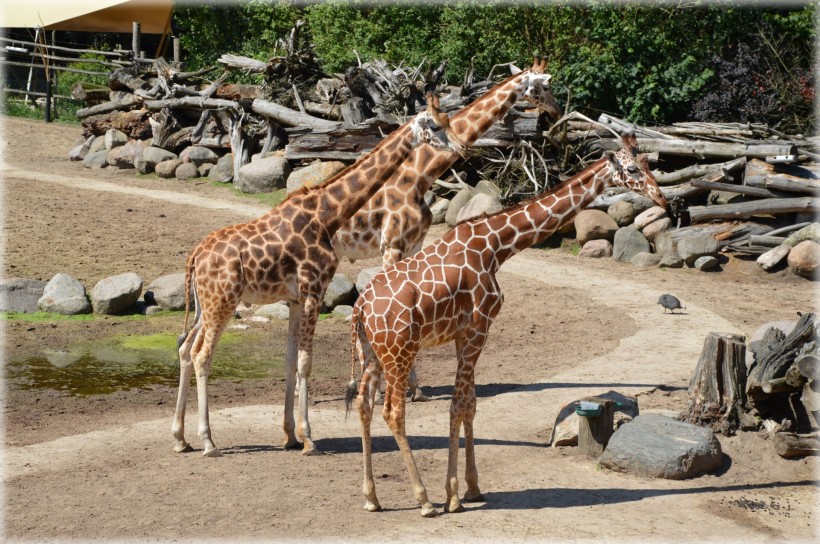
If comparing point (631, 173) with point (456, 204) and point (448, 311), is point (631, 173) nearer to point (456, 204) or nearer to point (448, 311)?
point (448, 311)

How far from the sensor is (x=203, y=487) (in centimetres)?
859

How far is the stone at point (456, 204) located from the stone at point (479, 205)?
196mm

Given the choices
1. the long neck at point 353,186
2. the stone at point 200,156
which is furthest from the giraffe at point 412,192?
the stone at point 200,156

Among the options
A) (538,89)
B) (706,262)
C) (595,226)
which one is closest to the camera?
(538,89)

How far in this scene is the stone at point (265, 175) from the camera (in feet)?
79.3

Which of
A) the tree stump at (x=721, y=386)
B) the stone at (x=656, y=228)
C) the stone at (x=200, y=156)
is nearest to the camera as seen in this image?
the tree stump at (x=721, y=386)

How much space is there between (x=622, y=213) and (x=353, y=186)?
11180 millimetres

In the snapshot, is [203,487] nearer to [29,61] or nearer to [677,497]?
[677,497]

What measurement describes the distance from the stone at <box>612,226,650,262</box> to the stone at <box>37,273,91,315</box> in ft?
33.4

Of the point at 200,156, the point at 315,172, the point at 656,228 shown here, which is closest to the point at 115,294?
the point at 315,172

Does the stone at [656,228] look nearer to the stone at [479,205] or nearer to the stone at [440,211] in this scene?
the stone at [479,205]

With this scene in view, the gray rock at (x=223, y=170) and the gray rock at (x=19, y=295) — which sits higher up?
the gray rock at (x=223, y=170)

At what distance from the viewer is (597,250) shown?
1948 cm

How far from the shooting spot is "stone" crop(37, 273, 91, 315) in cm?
1520
